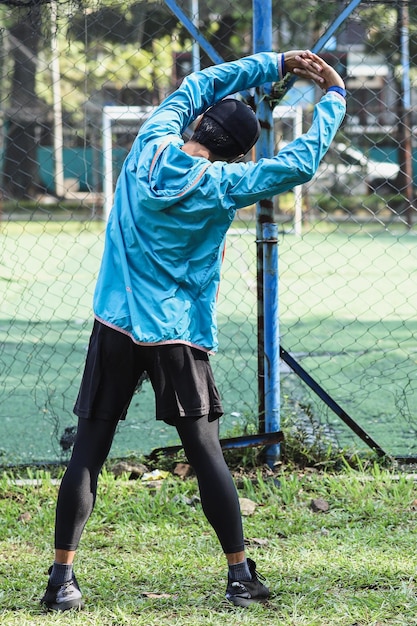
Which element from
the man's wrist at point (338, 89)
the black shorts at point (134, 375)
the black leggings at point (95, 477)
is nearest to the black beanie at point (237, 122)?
the man's wrist at point (338, 89)

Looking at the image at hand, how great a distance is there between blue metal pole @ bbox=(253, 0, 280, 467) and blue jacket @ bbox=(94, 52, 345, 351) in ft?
3.68

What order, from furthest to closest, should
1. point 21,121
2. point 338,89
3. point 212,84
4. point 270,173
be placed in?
1. point 21,121
2. point 212,84
3. point 338,89
4. point 270,173

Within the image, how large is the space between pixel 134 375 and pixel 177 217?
0.60 meters

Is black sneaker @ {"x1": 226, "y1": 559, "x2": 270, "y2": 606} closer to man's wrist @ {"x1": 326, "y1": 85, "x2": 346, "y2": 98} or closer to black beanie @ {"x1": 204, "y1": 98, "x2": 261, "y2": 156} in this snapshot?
black beanie @ {"x1": 204, "y1": 98, "x2": 261, "y2": 156}

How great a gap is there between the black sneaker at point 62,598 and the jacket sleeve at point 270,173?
1470 millimetres

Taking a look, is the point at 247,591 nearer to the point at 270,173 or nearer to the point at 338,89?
the point at 270,173

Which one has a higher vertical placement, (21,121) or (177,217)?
(21,121)

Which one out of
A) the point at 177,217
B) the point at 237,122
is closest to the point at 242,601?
the point at 177,217

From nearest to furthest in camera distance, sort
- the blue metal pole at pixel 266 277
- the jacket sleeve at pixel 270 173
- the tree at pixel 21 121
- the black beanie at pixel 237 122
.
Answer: the jacket sleeve at pixel 270 173 < the black beanie at pixel 237 122 < the blue metal pole at pixel 266 277 < the tree at pixel 21 121

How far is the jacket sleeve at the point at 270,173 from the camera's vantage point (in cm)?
289

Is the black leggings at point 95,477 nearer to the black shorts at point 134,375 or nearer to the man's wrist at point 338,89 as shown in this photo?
the black shorts at point 134,375

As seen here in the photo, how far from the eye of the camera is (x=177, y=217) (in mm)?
2992

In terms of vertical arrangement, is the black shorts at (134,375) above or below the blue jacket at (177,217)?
below

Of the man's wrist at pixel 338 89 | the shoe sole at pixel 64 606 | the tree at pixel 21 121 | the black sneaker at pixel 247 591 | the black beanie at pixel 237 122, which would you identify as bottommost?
the shoe sole at pixel 64 606
